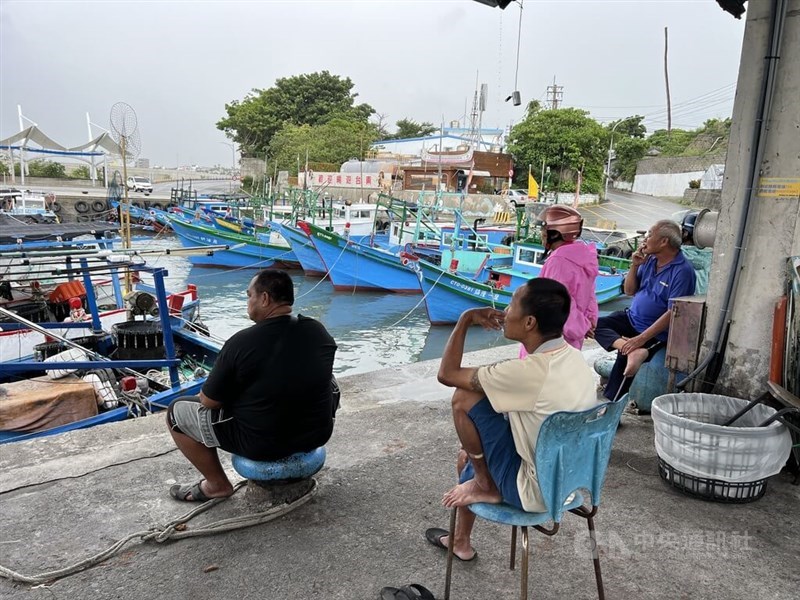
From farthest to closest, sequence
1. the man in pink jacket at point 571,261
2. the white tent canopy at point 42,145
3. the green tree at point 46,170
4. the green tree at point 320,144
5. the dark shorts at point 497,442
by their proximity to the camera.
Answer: the green tree at point 46,170, the green tree at point 320,144, the white tent canopy at point 42,145, the man in pink jacket at point 571,261, the dark shorts at point 497,442

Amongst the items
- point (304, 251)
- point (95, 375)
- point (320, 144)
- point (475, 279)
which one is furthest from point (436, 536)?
point (320, 144)

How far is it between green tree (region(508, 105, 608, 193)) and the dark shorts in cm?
3020

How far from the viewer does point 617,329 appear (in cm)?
379

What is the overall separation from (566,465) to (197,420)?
5.24 feet

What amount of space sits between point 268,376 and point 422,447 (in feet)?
4.53

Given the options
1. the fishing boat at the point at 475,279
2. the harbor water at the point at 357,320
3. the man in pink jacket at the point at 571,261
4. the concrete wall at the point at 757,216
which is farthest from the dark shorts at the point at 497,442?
the fishing boat at the point at 475,279

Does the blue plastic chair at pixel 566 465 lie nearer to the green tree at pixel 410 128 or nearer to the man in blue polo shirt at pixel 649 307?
the man in blue polo shirt at pixel 649 307

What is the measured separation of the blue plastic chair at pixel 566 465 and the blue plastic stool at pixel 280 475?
868 mm

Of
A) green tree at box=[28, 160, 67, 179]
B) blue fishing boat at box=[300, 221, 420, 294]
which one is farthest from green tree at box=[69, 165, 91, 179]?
blue fishing boat at box=[300, 221, 420, 294]

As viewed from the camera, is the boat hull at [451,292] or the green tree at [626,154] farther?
the green tree at [626,154]

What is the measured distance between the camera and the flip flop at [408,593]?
6.59 ft

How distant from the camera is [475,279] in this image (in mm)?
14352

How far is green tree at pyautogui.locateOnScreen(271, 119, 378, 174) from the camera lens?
119 ft

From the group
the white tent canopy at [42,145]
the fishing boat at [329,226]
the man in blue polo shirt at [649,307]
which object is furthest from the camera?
the white tent canopy at [42,145]
